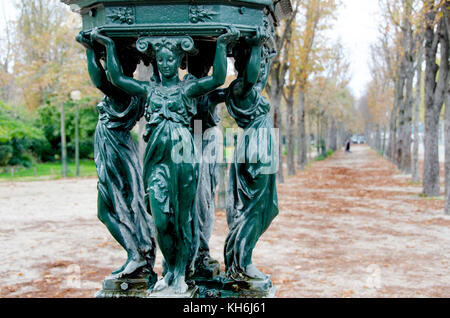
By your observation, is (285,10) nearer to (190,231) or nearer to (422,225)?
(190,231)

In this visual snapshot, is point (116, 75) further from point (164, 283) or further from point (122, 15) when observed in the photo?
point (164, 283)

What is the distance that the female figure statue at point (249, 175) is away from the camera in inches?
141

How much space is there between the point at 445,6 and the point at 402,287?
27.7 ft

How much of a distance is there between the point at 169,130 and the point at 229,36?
2.44 feet

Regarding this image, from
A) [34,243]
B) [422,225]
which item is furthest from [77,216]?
[422,225]

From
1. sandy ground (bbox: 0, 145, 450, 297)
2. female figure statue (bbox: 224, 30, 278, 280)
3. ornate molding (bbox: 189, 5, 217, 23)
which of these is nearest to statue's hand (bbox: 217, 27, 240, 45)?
ornate molding (bbox: 189, 5, 217, 23)

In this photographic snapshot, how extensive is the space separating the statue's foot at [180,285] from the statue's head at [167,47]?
142 cm

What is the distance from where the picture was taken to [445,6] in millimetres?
12047

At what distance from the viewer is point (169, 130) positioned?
129 inches

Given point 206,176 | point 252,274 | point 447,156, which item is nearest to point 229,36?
point 206,176

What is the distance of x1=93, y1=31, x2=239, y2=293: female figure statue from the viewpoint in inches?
130

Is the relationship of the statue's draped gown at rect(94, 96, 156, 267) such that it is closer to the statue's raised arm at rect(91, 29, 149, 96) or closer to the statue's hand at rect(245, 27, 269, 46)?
the statue's raised arm at rect(91, 29, 149, 96)

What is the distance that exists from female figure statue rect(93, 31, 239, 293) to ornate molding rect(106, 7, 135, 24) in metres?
0.14

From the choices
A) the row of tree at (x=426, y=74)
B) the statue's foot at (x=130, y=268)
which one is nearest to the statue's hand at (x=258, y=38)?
the statue's foot at (x=130, y=268)
